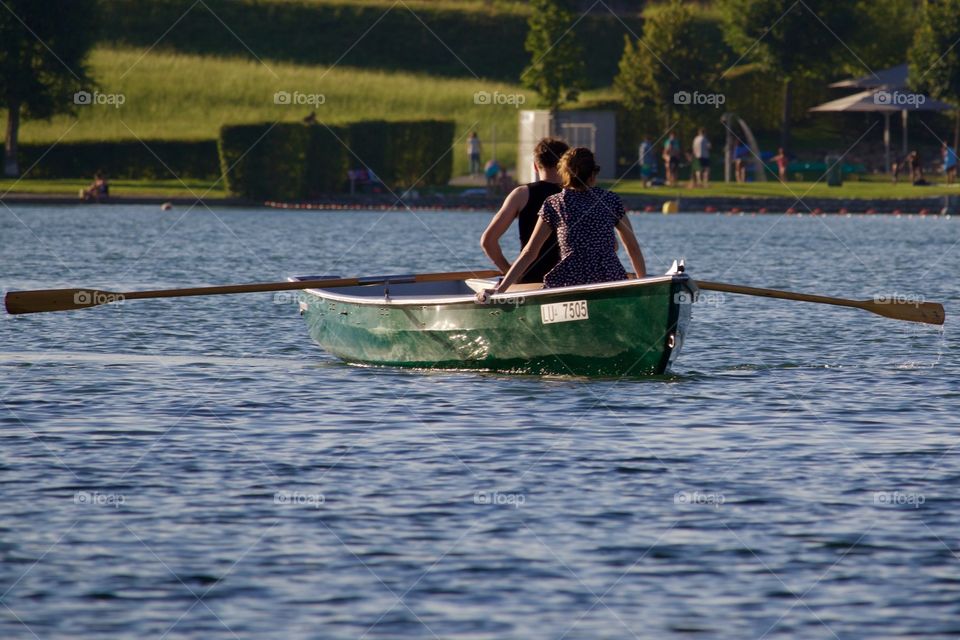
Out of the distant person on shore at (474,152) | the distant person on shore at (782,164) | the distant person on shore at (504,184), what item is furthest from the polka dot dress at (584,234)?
the distant person on shore at (474,152)

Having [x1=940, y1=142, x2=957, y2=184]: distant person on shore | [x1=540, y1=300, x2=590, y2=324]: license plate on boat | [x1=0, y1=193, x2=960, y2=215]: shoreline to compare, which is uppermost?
[x1=940, y1=142, x2=957, y2=184]: distant person on shore

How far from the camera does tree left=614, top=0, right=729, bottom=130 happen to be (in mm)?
57219

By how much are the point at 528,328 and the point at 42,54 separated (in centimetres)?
4515

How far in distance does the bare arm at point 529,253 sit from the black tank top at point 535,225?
9 centimetres

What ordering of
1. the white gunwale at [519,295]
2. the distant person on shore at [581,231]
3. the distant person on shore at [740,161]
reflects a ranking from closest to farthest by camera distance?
the white gunwale at [519,295] → the distant person on shore at [581,231] → the distant person on shore at [740,161]

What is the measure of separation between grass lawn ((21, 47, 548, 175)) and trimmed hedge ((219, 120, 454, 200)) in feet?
19.9

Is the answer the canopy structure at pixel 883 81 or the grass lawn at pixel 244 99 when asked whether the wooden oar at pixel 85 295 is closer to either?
the canopy structure at pixel 883 81

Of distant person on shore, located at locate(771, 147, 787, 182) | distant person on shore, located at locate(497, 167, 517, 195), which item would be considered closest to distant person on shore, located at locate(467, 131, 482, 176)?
distant person on shore, located at locate(497, 167, 517, 195)

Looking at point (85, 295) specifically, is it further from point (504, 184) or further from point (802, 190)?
point (802, 190)

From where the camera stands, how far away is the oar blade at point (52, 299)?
15.1 m

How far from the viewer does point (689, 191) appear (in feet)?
164

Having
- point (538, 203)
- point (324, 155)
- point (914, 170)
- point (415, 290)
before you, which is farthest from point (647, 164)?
point (538, 203)

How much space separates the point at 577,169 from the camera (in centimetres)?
1312

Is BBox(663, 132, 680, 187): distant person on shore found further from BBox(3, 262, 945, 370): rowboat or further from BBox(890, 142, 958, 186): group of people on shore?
BBox(3, 262, 945, 370): rowboat
